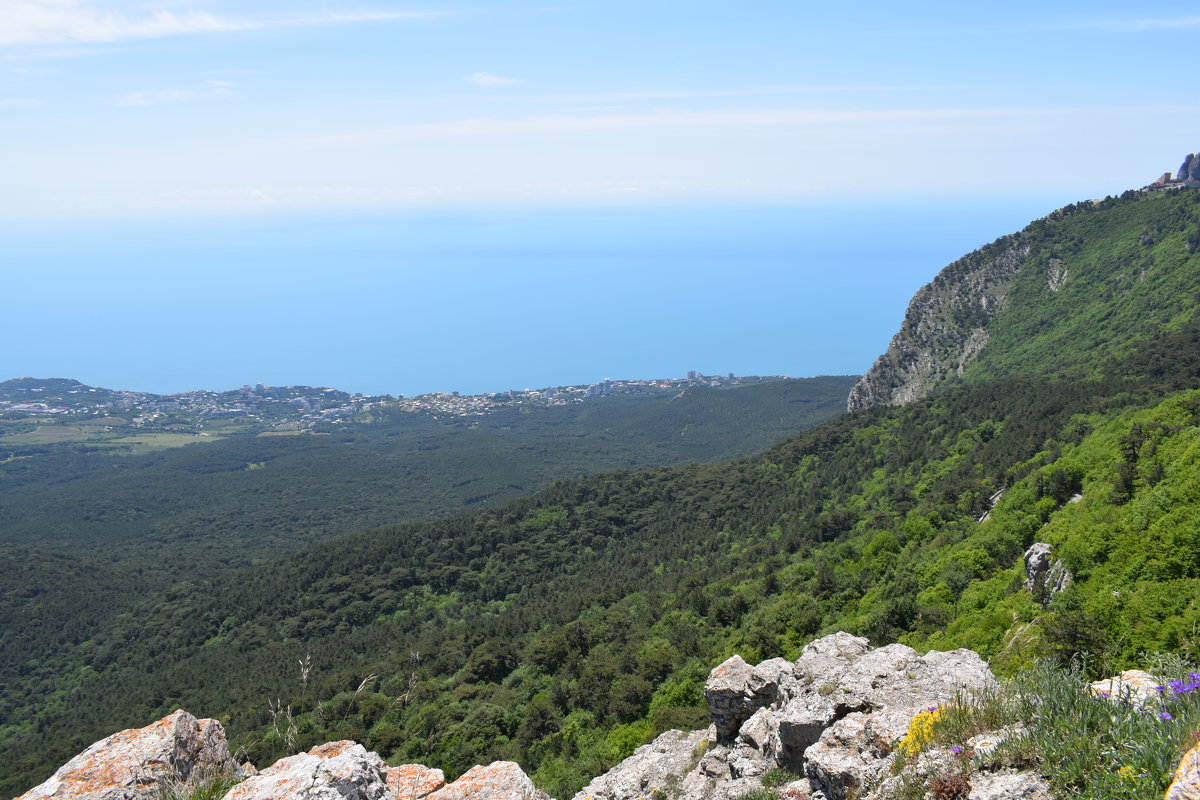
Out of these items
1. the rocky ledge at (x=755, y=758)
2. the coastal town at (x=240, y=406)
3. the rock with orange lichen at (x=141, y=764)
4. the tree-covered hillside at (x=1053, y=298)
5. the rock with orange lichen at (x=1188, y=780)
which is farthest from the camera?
the coastal town at (x=240, y=406)

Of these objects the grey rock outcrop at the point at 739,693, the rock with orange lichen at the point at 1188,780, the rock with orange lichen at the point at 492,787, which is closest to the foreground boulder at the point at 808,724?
the grey rock outcrop at the point at 739,693

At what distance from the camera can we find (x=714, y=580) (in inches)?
1172

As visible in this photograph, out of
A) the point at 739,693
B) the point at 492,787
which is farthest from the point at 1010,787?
the point at 739,693

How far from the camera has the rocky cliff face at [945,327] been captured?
2501 inches

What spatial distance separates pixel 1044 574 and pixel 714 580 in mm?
17246

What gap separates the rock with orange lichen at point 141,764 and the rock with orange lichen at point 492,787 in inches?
122

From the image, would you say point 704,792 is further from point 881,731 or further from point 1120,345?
point 1120,345

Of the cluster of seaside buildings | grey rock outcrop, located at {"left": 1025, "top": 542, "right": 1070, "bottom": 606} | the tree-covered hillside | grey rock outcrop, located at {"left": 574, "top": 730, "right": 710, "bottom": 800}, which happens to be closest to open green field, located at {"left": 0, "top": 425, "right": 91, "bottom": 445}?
the cluster of seaside buildings

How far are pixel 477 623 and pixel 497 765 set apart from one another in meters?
24.4

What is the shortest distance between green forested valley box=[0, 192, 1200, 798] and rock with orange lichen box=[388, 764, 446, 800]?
169 cm

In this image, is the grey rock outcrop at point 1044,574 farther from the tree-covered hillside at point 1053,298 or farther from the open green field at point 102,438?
the open green field at point 102,438

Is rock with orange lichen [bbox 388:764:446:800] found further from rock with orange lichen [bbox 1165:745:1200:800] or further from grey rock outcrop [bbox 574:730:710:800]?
rock with orange lichen [bbox 1165:745:1200:800]

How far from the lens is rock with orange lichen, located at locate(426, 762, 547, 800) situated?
9.34 metres

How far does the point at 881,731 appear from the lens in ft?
24.6
